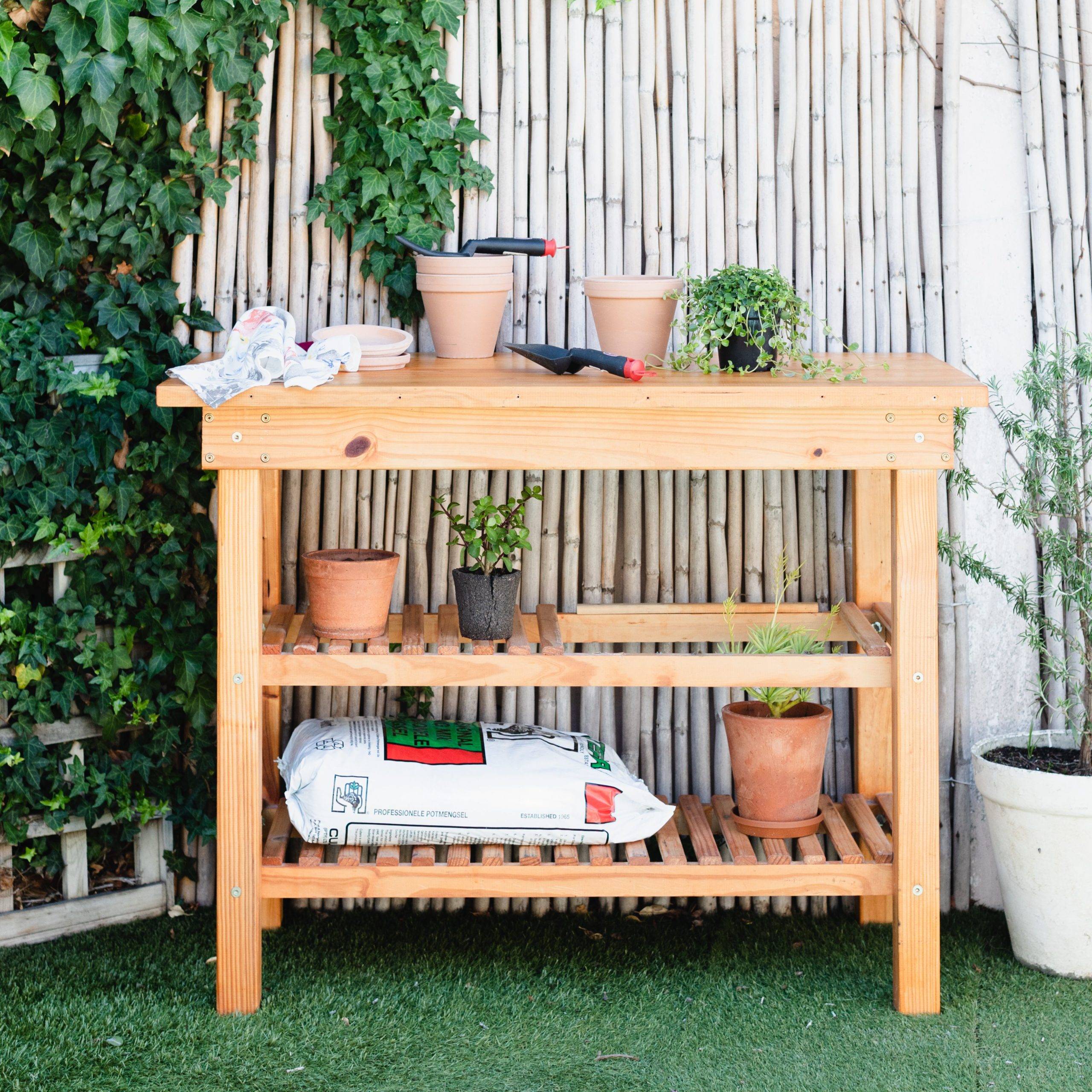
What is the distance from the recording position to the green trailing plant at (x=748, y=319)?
8.94ft

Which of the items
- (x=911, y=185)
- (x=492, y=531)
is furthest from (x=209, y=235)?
(x=911, y=185)

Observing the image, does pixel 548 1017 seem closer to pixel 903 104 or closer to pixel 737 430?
pixel 737 430

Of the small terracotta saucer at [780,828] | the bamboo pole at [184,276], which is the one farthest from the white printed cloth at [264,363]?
the small terracotta saucer at [780,828]

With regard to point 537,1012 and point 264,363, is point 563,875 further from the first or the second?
point 264,363

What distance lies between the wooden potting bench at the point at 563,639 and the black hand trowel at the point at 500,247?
A: 25 centimetres

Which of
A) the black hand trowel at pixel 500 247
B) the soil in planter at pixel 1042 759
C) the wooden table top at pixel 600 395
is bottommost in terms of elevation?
the soil in planter at pixel 1042 759

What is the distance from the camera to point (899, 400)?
2570 millimetres

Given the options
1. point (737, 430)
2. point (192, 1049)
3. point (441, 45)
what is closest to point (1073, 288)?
point (737, 430)

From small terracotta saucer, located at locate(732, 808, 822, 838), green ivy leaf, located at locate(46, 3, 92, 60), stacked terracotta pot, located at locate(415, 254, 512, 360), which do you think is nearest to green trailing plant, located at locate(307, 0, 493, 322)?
stacked terracotta pot, located at locate(415, 254, 512, 360)

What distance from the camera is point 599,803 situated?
2883 millimetres

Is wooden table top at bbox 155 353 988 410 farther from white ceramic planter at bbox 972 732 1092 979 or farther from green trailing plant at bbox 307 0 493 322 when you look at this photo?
white ceramic planter at bbox 972 732 1092 979

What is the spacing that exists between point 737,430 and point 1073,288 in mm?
1161

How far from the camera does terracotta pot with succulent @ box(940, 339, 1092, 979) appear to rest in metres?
2.86

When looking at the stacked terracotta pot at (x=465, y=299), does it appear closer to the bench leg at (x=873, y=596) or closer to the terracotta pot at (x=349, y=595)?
the terracotta pot at (x=349, y=595)
